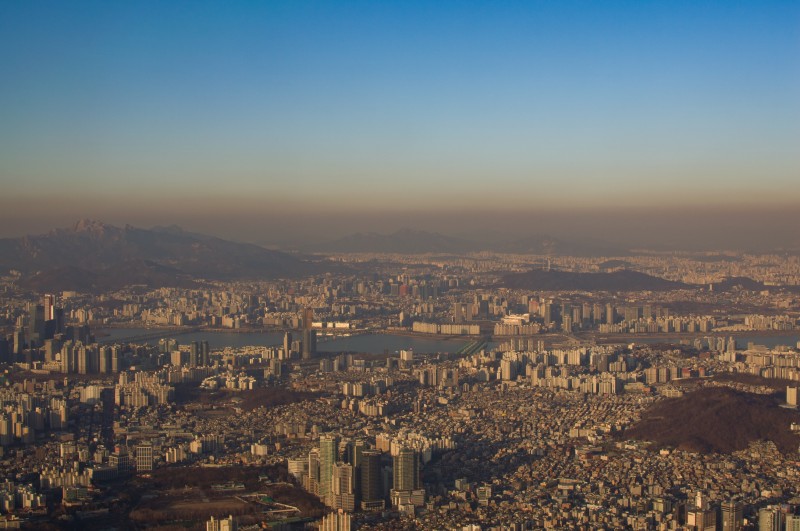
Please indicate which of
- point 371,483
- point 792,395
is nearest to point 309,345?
point 792,395

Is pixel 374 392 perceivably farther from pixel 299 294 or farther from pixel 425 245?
pixel 425 245

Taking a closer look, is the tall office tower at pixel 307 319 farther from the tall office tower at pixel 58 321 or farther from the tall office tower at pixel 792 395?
the tall office tower at pixel 792 395

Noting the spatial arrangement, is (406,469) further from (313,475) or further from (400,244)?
(400,244)

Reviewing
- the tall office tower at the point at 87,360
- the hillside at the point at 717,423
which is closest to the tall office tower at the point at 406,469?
the hillside at the point at 717,423

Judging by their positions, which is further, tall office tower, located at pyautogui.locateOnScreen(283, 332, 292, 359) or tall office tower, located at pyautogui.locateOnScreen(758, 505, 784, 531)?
tall office tower, located at pyautogui.locateOnScreen(283, 332, 292, 359)

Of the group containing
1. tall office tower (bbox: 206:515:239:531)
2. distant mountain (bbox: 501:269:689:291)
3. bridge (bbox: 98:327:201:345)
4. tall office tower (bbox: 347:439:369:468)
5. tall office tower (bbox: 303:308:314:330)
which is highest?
tall office tower (bbox: 347:439:369:468)

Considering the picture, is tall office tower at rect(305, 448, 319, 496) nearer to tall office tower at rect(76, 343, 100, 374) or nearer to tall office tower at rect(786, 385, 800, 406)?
tall office tower at rect(786, 385, 800, 406)

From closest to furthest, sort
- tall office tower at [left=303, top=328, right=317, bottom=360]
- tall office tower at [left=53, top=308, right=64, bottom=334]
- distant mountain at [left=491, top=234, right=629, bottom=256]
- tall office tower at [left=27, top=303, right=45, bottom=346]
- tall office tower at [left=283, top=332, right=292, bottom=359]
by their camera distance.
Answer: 1. tall office tower at [left=283, top=332, right=292, bottom=359]
2. tall office tower at [left=303, top=328, right=317, bottom=360]
3. tall office tower at [left=27, top=303, right=45, bottom=346]
4. tall office tower at [left=53, top=308, right=64, bottom=334]
5. distant mountain at [left=491, top=234, right=629, bottom=256]

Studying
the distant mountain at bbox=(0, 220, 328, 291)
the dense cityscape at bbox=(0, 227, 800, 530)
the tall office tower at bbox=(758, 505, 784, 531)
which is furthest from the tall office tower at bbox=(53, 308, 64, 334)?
the tall office tower at bbox=(758, 505, 784, 531)
